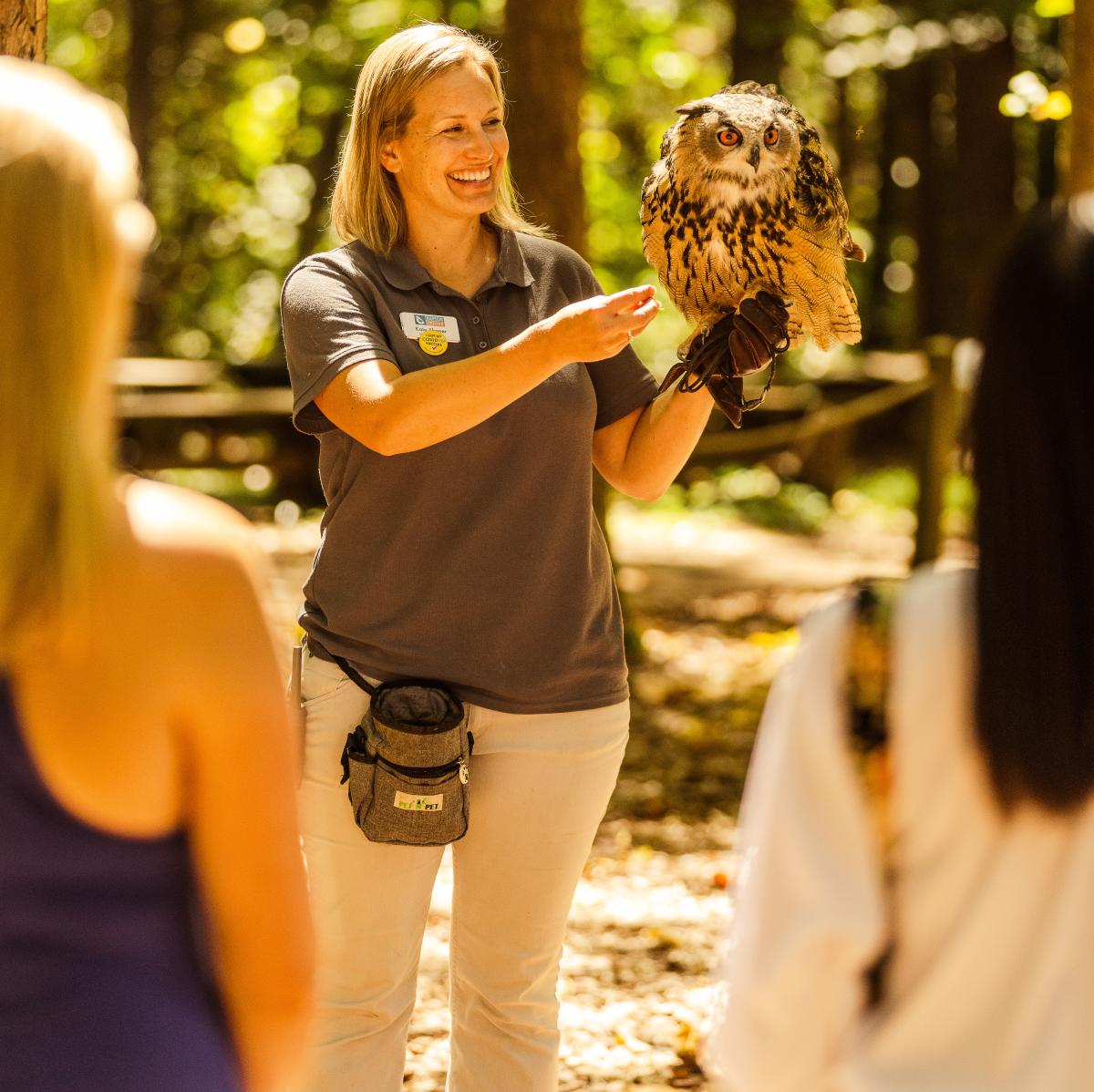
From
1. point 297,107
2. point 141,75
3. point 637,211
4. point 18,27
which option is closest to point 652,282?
point 637,211

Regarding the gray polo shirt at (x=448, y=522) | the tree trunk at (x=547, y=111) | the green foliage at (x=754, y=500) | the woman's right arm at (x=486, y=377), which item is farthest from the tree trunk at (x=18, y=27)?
the green foliage at (x=754, y=500)

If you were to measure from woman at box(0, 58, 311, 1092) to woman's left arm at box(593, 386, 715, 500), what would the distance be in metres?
1.22

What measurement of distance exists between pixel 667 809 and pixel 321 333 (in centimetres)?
334

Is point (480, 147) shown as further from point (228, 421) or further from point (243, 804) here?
point (228, 421)

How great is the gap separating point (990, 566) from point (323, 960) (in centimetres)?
144

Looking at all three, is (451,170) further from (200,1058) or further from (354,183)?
(200,1058)

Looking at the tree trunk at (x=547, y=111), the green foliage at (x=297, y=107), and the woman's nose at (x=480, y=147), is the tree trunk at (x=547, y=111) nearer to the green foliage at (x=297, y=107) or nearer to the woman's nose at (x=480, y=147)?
the woman's nose at (x=480, y=147)

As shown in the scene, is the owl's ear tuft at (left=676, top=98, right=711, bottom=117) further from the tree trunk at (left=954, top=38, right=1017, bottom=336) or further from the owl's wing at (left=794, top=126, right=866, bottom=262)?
the tree trunk at (left=954, top=38, right=1017, bottom=336)

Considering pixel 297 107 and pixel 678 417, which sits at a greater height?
pixel 297 107

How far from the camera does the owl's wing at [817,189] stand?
256 centimetres

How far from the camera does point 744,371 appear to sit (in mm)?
2389

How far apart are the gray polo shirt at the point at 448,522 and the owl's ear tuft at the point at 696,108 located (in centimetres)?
61

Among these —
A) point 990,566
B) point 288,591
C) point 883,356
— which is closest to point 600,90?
point 883,356

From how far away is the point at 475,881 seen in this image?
232 cm
